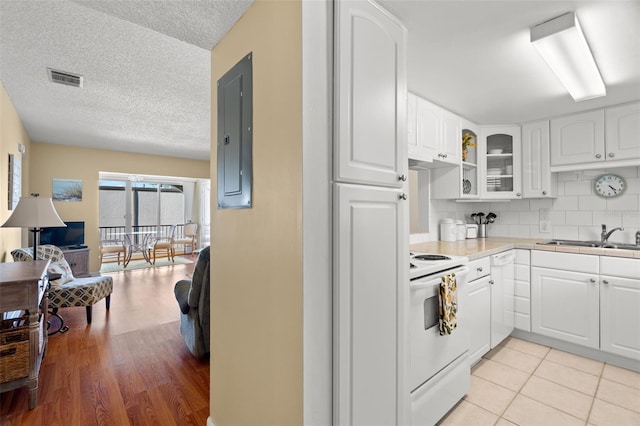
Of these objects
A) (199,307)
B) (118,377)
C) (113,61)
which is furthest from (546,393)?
(113,61)

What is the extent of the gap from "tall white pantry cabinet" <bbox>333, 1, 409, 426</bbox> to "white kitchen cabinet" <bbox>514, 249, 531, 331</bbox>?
79.3 inches

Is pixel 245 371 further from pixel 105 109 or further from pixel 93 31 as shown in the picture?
pixel 105 109

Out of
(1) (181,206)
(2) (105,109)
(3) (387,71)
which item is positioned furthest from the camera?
(1) (181,206)

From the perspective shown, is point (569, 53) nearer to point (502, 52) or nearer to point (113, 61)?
point (502, 52)

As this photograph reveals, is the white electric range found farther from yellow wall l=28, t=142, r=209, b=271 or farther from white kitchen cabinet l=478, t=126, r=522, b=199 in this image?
yellow wall l=28, t=142, r=209, b=271

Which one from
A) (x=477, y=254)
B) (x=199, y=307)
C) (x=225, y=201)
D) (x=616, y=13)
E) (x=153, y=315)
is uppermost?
(x=616, y=13)

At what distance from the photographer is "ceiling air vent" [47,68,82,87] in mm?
2492

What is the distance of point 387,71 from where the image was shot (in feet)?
4.34

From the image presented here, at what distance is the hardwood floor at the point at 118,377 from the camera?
1817 mm

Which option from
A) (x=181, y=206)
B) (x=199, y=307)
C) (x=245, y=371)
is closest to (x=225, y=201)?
(x=245, y=371)

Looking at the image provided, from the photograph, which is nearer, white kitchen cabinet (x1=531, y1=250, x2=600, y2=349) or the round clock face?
white kitchen cabinet (x1=531, y1=250, x2=600, y2=349)

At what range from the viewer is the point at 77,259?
15.4 ft

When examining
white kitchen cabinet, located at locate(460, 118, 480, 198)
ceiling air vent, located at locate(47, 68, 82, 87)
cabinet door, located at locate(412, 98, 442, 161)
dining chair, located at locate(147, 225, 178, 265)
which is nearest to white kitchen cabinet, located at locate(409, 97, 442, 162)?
cabinet door, located at locate(412, 98, 442, 161)

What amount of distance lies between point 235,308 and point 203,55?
1.92 m
